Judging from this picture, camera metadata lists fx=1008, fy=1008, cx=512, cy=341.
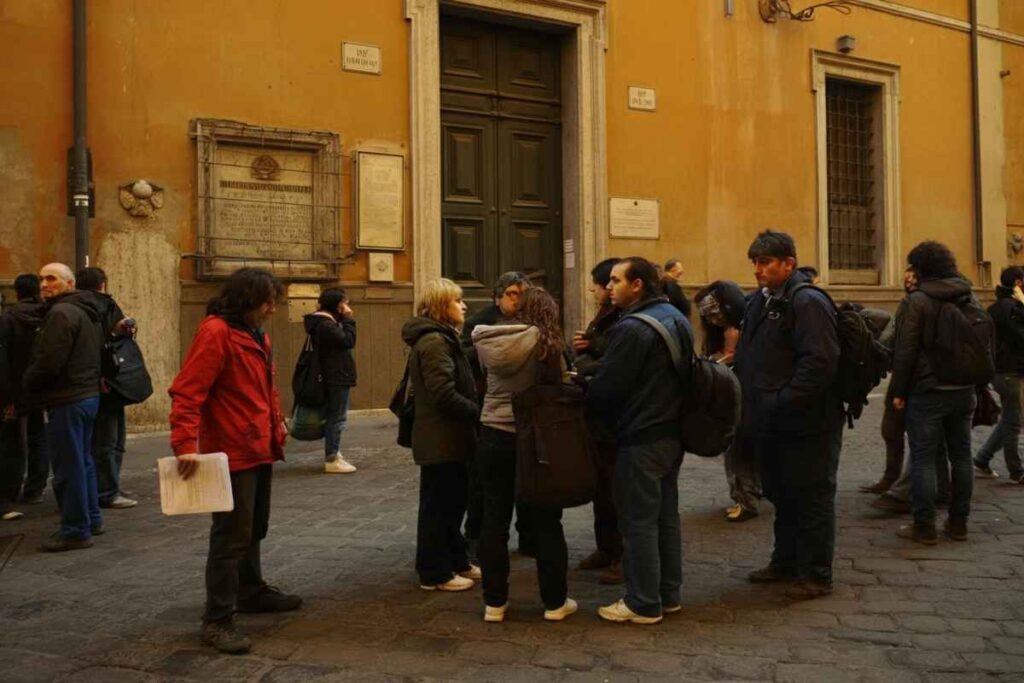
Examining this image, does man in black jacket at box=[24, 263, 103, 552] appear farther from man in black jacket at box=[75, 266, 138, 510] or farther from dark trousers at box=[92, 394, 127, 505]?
dark trousers at box=[92, 394, 127, 505]

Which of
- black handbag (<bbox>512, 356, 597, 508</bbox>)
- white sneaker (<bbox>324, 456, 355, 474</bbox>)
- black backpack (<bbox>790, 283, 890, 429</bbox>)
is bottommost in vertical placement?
white sneaker (<bbox>324, 456, 355, 474</bbox>)

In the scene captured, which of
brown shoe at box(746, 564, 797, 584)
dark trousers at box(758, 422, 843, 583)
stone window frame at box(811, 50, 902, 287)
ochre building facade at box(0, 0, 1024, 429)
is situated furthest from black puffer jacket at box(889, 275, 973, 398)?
stone window frame at box(811, 50, 902, 287)

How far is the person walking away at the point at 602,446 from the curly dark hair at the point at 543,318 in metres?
0.37

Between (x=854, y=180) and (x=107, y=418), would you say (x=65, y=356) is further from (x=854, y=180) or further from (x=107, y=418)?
(x=854, y=180)

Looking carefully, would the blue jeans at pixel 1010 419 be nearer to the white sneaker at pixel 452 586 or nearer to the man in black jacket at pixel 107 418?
the white sneaker at pixel 452 586

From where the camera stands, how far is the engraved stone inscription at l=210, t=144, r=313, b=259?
413 inches

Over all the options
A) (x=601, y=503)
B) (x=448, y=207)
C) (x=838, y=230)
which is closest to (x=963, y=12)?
(x=838, y=230)

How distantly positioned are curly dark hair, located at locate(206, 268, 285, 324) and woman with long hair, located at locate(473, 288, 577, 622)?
3.06 ft

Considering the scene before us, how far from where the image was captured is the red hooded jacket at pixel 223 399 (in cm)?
418

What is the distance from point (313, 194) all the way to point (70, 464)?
5.59m

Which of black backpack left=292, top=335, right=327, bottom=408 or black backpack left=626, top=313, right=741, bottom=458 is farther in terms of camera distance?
black backpack left=292, top=335, right=327, bottom=408

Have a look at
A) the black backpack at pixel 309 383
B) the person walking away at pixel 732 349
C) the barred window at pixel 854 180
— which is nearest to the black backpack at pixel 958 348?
the person walking away at pixel 732 349

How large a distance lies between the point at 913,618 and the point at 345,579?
279 cm

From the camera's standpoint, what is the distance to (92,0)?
9.84m
